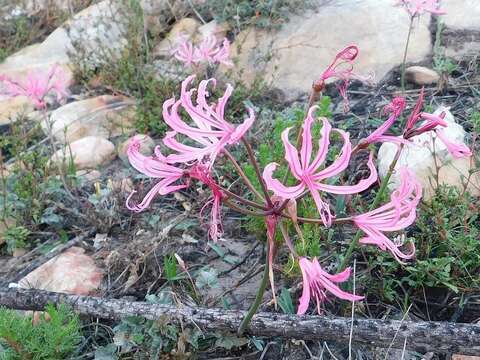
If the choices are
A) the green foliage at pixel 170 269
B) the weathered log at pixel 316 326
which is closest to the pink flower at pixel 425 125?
the weathered log at pixel 316 326

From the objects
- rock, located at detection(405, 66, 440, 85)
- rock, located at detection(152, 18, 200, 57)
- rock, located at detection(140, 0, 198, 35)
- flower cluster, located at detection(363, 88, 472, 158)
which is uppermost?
flower cluster, located at detection(363, 88, 472, 158)

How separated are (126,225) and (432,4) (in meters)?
2.40

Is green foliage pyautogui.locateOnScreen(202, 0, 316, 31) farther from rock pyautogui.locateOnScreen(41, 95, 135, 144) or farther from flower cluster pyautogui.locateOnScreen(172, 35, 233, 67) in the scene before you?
rock pyautogui.locateOnScreen(41, 95, 135, 144)

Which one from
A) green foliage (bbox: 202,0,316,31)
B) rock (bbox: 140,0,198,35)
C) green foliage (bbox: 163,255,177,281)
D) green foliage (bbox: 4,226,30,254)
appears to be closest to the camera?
green foliage (bbox: 163,255,177,281)

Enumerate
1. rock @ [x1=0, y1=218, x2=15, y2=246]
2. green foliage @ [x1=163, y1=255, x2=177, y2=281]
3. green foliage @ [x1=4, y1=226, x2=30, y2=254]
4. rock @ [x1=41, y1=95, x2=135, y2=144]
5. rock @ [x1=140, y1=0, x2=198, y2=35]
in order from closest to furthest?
green foliage @ [x1=163, y1=255, x2=177, y2=281], green foliage @ [x1=4, y1=226, x2=30, y2=254], rock @ [x1=0, y1=218, x2=15, y2=246], rock @ [x1=41, y1=95, x2=135, y2=144], rock @ [x1=140, y1=0, x2=198, y2=35]

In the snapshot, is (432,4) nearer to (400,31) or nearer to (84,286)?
(400,31)

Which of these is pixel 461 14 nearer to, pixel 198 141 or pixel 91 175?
pixel 91 175

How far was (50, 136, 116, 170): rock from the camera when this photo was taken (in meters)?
4.40

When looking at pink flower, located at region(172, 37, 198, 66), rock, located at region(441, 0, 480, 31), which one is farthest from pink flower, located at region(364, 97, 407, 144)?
rock, located at region(441, 0, 480, 31)

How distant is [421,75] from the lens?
4586mm

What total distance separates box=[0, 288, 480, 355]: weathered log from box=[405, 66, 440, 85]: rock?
2.66 metres

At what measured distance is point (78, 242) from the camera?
356cm

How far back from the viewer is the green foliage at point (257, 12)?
17.5 ft

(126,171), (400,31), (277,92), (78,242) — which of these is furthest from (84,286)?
(400,31)
